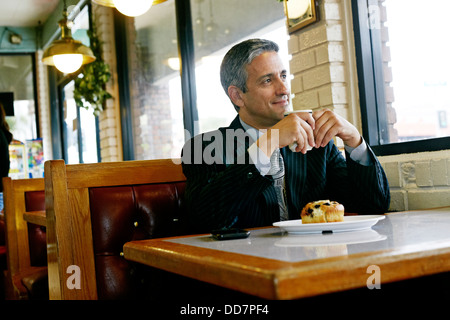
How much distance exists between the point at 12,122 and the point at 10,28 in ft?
4.61

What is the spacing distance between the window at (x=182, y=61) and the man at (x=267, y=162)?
106cm

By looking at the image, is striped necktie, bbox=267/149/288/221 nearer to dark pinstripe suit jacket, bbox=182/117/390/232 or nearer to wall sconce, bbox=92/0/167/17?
dark pinstripe suit jacket, bbox=182/117/390/232

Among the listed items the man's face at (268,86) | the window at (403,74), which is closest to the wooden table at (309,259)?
the man's face at (268,86)

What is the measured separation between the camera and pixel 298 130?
4.85 ft

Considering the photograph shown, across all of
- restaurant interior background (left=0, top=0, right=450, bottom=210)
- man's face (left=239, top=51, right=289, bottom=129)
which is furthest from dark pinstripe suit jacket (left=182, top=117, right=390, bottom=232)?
restaurant interior background (left=0, top=0, right=450, bottom=210)

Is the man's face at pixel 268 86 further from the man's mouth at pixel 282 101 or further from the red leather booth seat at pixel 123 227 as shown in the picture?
the red leather booth seat at pixel 123 227

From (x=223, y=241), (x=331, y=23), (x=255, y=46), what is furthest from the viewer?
(x=331, y=23)

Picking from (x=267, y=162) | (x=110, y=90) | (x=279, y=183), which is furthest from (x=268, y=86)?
(x=110, y=90)

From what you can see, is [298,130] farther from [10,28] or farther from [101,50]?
[10,28]

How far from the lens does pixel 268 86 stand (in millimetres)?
1946

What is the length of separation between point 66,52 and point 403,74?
9.39 feet

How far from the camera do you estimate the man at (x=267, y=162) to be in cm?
156

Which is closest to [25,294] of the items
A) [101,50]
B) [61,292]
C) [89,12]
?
[61,292]

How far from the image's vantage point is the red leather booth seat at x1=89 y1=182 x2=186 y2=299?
5.71 feet
